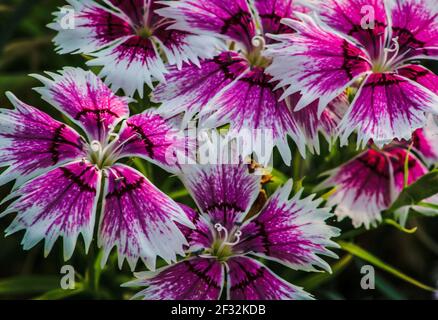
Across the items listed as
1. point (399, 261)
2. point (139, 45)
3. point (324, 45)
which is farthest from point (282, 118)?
point (399, 261)

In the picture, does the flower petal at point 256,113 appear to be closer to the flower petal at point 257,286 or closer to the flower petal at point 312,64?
the flower petal at point 312,64

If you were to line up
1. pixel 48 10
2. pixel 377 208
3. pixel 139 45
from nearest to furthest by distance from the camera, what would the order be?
pixel 139 45, pixel 377 208, pixel 48 10

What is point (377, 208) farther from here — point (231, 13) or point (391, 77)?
point (231, 13)

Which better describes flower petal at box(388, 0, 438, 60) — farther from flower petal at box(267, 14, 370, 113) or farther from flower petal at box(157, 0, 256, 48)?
flower petal at box(157, 0, 256, 48)

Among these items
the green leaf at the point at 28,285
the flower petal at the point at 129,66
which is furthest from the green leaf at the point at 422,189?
the green leaf at the point at 28,285

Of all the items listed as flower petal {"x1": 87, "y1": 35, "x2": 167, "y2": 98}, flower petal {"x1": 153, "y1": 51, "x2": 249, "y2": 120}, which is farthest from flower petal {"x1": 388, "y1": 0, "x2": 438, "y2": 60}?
flower petal {"x1": 87, "y1": 35, "x2": 167, "y2": 98}

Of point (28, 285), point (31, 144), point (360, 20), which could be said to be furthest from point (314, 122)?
point (28, 285)
